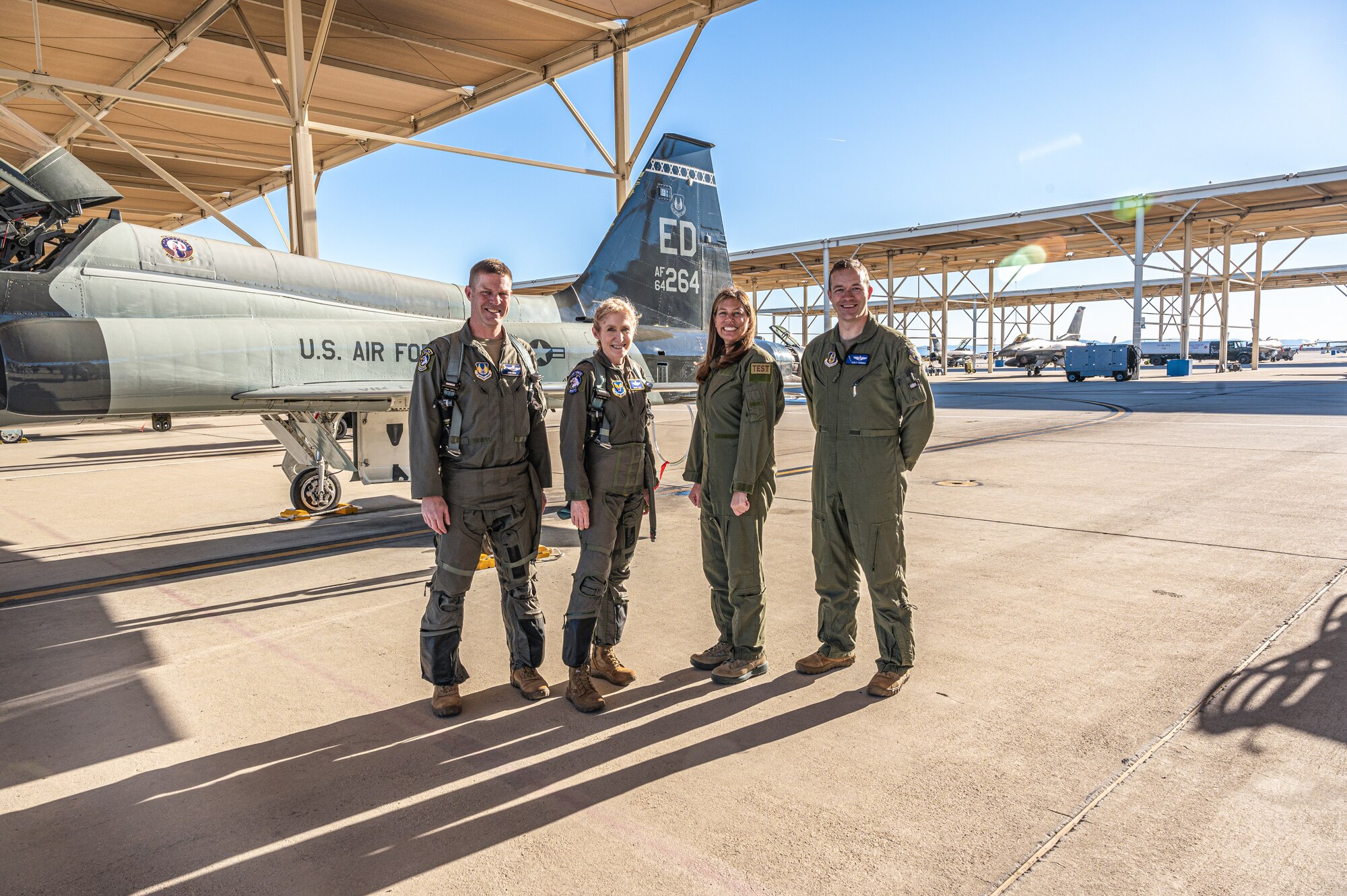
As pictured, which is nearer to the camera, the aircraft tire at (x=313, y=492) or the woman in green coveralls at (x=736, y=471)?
the woman in green coveralls at (x=736, y=471)

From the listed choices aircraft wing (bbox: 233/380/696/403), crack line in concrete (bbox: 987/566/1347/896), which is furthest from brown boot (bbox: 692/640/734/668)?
aircraft wing (bbox: 233/380/696/403)

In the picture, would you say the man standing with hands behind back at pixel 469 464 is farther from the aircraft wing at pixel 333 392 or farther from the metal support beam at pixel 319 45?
the metal support beam at pixel 319 45

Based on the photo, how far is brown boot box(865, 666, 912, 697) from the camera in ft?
12.4

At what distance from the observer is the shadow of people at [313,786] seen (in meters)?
2.64

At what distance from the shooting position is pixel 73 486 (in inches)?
435

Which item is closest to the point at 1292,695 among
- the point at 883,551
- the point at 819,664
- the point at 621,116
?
the point at 883,551

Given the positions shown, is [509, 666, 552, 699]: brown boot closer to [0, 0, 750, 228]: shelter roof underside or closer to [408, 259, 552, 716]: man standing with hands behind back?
[408, 259, 552, 716]: man standing with hands behind back

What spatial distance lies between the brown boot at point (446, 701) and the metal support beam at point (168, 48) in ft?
40.7

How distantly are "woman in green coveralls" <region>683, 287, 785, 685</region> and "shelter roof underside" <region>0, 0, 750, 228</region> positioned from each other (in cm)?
1028

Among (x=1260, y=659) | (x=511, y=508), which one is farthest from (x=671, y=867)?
(x=1260, y=659)

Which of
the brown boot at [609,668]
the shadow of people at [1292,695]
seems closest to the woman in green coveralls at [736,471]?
the brown boot at [609,668]

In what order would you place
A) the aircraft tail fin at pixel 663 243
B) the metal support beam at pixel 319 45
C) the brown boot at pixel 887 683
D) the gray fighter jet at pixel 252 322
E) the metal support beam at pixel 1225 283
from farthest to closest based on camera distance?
the metal support beam at pixel 1225 283
the metal support beam at pixel 319 45
the aircraft tail fin at pixel 663 243
the gray fighter jet at pixel 252 322
the brown boot at pixel 887 683

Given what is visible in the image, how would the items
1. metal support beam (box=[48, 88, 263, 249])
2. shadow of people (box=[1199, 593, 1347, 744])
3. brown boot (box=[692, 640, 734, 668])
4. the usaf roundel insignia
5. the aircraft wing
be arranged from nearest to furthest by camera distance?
shadow of people (box=[1199, 593, 1347, 744]) → brown boot (box=[692, 640, 734, 668]) → the aircraft wing → the usaf roundel insignia → metal support beam (box=[48, 88, 263, 249])

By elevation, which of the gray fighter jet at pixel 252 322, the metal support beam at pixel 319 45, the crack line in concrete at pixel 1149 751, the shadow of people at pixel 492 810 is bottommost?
the crack line in concrete at pixel 1149 751
